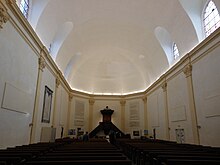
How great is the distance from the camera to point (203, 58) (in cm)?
877

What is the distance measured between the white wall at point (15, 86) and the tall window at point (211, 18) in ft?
28.5

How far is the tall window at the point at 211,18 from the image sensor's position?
324 inches

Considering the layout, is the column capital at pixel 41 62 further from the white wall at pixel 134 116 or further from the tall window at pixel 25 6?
the white wall at pixel 134 116

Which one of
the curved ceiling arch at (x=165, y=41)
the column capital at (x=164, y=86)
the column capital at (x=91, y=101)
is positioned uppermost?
the curved ceiling arch at (x=165, y=41)

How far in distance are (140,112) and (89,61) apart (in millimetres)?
8154

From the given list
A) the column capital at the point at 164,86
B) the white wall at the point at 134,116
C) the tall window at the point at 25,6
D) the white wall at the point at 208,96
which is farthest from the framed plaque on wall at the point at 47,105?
the white wall at the point at 134,116

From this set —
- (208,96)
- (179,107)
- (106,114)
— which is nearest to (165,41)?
(179,107)

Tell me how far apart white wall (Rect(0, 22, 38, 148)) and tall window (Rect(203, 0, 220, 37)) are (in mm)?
8694

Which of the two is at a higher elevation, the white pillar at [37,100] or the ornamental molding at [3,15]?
the ornamental molding at [3,15]

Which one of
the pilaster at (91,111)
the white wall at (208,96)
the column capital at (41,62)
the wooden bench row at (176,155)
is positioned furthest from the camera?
the pilaster at (91,111)

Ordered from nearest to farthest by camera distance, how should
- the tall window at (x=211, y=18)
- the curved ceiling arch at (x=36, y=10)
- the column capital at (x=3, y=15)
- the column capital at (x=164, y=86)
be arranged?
the column capital at (x=3, y=15) < the tall window at (x=211, y=18) < the curved ceiling arch at (x=36, y=10) < the column capital at (x=164, y=86)

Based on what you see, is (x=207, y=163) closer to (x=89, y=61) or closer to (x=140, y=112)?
(x=140, y=112)

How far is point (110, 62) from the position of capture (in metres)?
20.9

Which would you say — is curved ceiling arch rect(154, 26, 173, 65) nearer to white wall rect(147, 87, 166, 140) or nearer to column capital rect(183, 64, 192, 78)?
column capital rect(183, 64, 192, 78)
